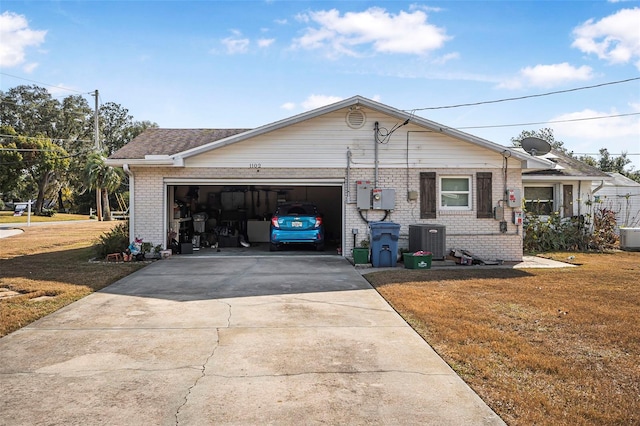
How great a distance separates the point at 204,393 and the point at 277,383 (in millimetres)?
603

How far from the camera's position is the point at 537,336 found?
527 centimetres

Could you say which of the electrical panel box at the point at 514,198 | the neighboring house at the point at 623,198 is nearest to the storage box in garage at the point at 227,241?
the electrical panel box at the point at 514,198

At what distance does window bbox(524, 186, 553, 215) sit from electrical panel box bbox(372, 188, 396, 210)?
22.0 feet

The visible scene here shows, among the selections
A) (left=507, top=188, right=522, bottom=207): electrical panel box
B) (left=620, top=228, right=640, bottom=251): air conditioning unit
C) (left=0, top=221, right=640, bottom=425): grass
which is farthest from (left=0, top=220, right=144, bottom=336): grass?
(left=620, top=228, right=640, bottom=251): air conditioning unit

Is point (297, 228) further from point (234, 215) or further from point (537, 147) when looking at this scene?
point (537, 147)

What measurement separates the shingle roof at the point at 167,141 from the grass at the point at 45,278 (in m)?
3.19

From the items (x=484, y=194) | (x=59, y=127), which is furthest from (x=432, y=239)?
(x=59, y=127)

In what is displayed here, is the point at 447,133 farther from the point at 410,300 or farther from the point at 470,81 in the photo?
the point at 410,300

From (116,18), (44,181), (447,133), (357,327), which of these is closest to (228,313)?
(357,327)

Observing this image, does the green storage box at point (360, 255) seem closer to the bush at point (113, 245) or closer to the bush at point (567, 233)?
the bush at point (113, 245)

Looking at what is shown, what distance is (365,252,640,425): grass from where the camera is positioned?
138 inches

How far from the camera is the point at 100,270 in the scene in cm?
1009

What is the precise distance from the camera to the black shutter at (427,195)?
12477 mm

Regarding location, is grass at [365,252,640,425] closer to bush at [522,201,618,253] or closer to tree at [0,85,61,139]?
bush at [522,201,618,253]
